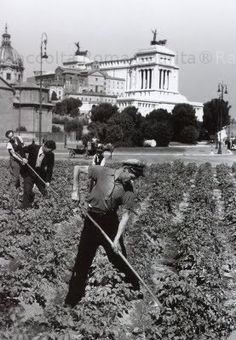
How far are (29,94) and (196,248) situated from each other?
74.7 meters

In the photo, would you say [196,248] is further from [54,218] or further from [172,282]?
[54,218]

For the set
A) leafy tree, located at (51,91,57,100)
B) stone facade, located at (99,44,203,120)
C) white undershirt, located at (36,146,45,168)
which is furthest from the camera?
stone facade, located at (99,44,203,120)

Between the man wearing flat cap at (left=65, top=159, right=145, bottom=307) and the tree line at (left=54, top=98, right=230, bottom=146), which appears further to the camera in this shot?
the tree line at (left=54, top=98, right=230, bottom=146)

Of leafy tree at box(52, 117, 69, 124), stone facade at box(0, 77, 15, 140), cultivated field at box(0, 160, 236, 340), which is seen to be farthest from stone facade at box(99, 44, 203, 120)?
cultivated field at box(0, 160, 236, 340)

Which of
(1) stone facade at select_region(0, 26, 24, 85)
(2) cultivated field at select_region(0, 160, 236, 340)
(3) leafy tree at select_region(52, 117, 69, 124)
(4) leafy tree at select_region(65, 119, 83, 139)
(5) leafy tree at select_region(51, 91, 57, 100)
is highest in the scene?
(1) stone facade at select_region(0, 26, 24, 85)

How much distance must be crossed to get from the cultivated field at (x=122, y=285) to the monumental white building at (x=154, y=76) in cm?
12503

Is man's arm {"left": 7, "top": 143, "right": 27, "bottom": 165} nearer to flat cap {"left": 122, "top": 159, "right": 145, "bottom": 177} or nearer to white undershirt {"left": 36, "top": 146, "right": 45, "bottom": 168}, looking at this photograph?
white undershirt {"left": 36, "top": 146, "right": 45, "bottom": 168}

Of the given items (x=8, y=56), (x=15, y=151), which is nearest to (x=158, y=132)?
(x=8, y=56)

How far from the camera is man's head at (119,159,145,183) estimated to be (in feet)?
19.5

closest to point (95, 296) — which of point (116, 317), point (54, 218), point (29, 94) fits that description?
point (116, 317)

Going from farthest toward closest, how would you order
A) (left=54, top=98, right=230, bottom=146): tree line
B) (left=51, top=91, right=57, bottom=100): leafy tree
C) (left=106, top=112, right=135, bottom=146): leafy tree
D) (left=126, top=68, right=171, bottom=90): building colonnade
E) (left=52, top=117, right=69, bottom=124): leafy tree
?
(left=126, top=68, right=171, bottom=90): building colonnade, (left=51, top=91, right=57, bottom=100): leafy tree, (left=52, top=117, right=69, bottom=124): leafy tree, (left=54, top=98, right=230, bottom=146): tree line, (left=106, top=112, right=135, bottom=146): leafy tree

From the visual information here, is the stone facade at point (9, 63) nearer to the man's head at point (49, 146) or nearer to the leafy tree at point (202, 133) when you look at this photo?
the leafy tree at point (202, 133)

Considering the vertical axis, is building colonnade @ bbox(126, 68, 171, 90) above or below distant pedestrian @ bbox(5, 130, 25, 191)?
above

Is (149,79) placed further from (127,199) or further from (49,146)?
(127,199)
